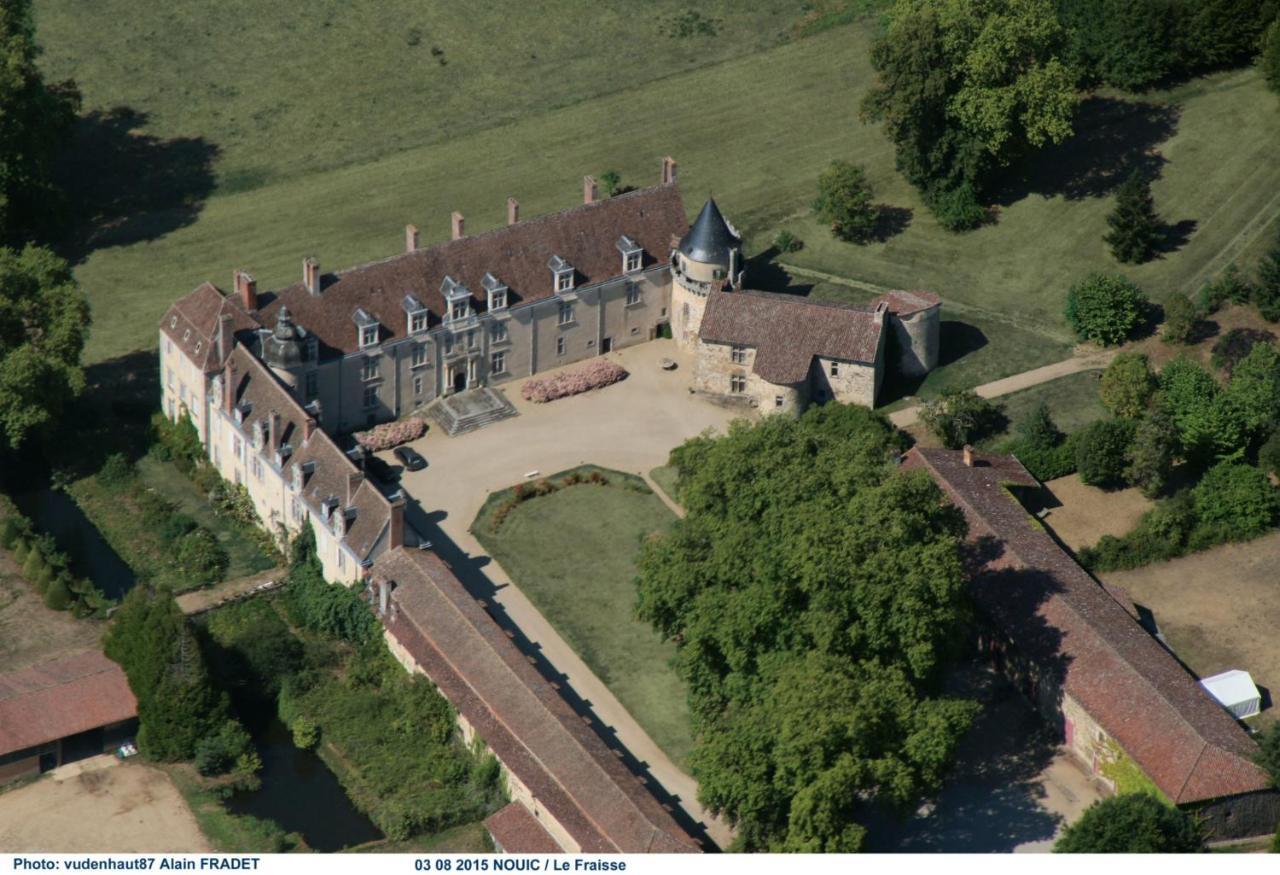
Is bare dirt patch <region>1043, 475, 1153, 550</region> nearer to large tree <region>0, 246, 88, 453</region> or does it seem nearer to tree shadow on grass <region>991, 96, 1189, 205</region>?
tree shadow on grass <region>991, 96, 1189, 205</region>

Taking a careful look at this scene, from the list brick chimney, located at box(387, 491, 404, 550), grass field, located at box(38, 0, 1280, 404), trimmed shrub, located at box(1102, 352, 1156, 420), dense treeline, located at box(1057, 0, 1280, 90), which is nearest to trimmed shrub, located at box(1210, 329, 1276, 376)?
trimmed shrub, located at box(1102, 352, 1156, 420)

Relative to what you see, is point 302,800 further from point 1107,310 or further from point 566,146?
point 566,146

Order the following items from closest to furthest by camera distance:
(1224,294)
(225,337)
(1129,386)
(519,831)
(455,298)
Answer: (519,831)
(225,337)
(1129,386)
(455,298)
(1224,294)

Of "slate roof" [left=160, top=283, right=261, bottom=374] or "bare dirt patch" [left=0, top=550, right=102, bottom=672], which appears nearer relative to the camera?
"bare dirt patch" [left=0, top=550, right=102, bottom=672]

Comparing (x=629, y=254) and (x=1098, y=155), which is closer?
(x=629, y=254)

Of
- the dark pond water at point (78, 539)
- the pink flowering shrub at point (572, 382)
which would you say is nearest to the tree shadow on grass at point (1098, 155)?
the pink flowering shrub at point (572, 382)

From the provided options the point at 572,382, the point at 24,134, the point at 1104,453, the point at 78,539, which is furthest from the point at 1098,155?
the point at 78,539

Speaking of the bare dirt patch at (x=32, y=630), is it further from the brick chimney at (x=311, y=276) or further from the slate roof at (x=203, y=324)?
the brick chimney at (x=311, y=276)
